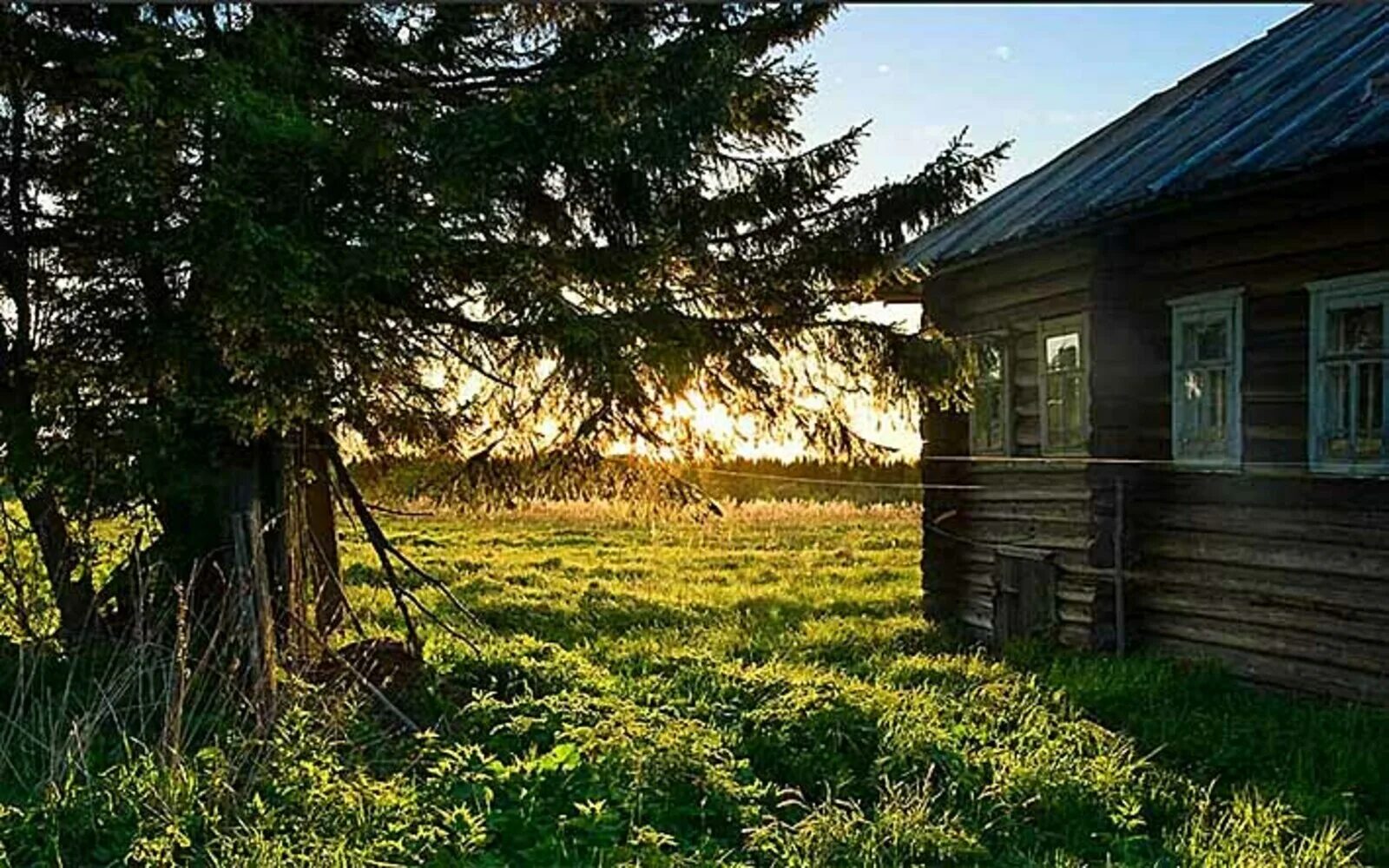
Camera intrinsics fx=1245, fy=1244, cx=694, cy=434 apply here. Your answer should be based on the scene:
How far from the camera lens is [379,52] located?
25.2 feet

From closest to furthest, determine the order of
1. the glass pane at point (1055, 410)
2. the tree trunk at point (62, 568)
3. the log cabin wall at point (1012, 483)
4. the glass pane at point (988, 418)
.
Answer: the tree trunk at point (62, 568) < the log cabin wall at point (1012, 483) < the glass pane at point (1055, 410) < the glass pane at point (988, 418)

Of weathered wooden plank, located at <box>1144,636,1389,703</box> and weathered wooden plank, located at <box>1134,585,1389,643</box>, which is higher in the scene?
weathered wooden plank, located at <box>1134,585,1389,643</box>

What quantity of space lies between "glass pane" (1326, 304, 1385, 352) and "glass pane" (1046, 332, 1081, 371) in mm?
2539

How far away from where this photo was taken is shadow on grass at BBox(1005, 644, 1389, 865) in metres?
6.02

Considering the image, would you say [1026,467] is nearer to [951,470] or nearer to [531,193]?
[951,470]

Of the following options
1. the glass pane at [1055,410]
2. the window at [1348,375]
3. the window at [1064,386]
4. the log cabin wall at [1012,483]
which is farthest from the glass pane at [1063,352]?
the window at [1348,375]

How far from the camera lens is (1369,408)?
8.25m

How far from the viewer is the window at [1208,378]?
30.4 feet

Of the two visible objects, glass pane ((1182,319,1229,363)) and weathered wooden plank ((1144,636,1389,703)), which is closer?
weathered wooden plank ((1144,636,1389,703))

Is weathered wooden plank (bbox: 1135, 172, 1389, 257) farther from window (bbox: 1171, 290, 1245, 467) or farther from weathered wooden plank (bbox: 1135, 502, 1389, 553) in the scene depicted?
weathered wooden plank (bbox: 1135, 502, 1389, 553)

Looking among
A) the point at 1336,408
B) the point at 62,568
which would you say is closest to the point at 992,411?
the point at 1336,408

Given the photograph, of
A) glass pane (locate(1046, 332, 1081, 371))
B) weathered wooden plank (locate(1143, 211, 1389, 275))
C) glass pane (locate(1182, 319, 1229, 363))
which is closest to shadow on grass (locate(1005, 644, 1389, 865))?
glass pane (locate(1182, 319, 1229, 363))

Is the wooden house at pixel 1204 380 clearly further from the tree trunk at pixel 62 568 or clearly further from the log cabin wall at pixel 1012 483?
the tree trunk at pixel 62 568

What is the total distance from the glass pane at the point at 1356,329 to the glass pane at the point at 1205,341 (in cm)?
94
